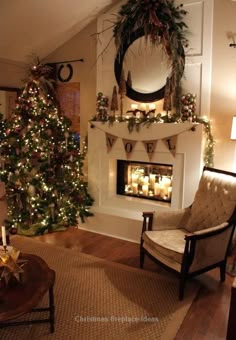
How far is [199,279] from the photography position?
302 centimetres

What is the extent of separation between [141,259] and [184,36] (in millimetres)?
2774

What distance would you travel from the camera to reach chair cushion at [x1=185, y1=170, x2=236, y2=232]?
9.50 feet

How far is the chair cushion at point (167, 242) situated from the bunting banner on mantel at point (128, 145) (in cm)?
130

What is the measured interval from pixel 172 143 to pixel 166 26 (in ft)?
4.75

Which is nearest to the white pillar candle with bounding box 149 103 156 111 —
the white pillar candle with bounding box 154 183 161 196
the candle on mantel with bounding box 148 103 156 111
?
the candle on mantel with bounding box 148 103 156 111

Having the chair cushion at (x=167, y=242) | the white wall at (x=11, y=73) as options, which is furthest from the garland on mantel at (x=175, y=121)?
the white wall at (x=11, y=73)

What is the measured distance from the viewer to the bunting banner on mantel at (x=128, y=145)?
13.1ft

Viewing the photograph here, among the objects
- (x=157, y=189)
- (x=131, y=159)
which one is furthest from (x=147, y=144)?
(x=157, y=189)

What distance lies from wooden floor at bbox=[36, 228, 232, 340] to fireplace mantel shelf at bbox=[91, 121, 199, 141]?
1.43 m

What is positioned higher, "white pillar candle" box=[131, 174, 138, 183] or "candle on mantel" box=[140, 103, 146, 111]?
"candle on mantel" box=[140, 103, 146, 111]

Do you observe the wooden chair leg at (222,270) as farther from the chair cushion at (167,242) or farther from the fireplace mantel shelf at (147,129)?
the fireplace mantel shelf at (147,129)

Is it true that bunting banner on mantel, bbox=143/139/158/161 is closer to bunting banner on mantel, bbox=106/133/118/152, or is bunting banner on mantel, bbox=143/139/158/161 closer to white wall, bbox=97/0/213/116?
bunting banner on mantel, bbox=106/133/118/152

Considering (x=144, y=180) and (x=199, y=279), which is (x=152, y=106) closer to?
(x=144, y=180)

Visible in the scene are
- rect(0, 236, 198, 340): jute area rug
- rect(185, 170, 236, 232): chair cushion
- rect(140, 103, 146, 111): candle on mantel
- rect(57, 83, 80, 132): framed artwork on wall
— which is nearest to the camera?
rect(0, 236, 198, 340): jute area rug
